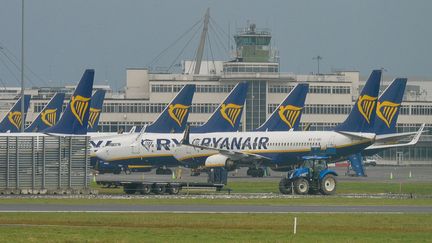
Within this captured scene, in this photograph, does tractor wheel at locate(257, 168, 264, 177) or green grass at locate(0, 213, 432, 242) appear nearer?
green grass at locate(0, 213, 432, 242)

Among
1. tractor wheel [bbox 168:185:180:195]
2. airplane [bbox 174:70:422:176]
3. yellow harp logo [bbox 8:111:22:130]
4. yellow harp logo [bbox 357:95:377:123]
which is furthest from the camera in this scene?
yellow harp logo [bbox 8:111:22:130]

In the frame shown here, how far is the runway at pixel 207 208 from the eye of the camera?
68.0 metres

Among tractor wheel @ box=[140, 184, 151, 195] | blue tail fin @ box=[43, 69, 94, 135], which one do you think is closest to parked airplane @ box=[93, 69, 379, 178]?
blue tail fin @ box=[43, 69, 94, 135]

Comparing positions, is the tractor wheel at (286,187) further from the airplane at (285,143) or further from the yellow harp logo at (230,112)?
the yellow harp logo at (230,112)

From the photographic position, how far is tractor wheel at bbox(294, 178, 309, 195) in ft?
293

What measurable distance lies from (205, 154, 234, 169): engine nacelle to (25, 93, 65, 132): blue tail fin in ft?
80.7

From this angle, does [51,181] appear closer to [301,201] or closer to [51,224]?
[301,201]

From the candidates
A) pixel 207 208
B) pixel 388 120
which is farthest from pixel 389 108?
pixel 207 208

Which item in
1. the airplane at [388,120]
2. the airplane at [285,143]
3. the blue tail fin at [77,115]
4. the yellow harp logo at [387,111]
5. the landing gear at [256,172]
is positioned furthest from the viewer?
the yellow harp logo at [387,111]

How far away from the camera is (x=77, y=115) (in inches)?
4008

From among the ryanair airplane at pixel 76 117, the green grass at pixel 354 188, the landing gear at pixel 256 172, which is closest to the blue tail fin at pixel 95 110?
the landing gear at pixel 256 172

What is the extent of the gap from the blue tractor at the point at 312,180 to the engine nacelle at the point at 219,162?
34.2 meters

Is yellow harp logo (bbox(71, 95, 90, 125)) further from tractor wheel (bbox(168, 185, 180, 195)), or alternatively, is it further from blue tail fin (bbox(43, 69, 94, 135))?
tractor wheel (bbox(168, 185, 180, 195))

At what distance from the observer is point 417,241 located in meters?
51.1
